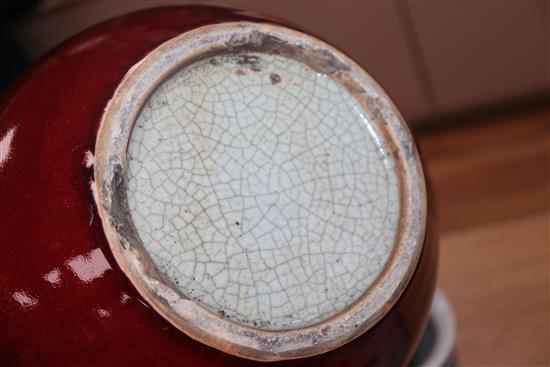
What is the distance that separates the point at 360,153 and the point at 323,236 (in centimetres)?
8

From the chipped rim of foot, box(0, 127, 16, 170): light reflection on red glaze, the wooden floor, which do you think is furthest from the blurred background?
box(0, 127, 16, 170): light reflection on red glaze

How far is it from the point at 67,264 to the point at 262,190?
145 millimetres

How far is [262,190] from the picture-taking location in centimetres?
59

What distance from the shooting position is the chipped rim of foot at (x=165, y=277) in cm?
54

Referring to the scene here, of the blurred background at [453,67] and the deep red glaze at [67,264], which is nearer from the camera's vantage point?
the deep red glaze at [67,264]

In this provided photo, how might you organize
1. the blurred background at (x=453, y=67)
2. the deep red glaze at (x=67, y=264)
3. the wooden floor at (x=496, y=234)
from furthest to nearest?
the blurred background at (x=453, y=67) → the wooden floor at (x=496, y=234) → the deep red glaze at (x=67, y=264)

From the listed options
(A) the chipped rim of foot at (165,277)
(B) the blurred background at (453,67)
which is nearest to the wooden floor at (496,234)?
(B) the blurred background at (453,67)

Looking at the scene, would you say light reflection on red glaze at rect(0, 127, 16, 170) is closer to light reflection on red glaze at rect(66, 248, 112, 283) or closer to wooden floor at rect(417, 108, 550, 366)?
light reflection on red glaze at rect(66, 248, 112, 283)

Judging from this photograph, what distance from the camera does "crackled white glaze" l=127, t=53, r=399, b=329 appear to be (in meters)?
0.56

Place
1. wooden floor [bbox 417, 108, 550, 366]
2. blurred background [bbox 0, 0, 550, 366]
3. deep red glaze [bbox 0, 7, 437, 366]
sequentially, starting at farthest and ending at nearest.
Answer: blurred background [bbox 0, 0, 550, 366] → wooden floor [bbox 417, 108, 550, 366] → deep red glaze [bbox 0, 7, 437, 366]

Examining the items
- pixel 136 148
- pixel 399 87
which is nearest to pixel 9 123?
pixel 136 148

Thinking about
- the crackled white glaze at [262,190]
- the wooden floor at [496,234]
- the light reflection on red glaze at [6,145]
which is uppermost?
the light reflection on red glaze at [6,145]

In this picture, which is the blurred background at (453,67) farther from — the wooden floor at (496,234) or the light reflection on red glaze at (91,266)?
the light reflection on red glaze at (91,266)

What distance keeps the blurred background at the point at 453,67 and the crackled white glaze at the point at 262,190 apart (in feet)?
1.65
